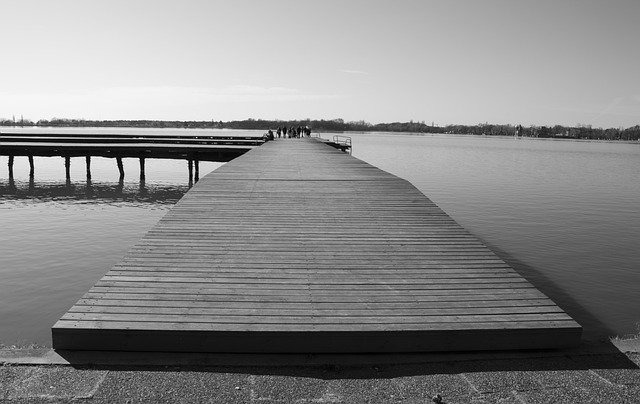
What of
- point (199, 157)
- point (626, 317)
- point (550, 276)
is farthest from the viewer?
point (199, 157)

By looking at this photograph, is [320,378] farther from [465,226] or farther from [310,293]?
[465,226]

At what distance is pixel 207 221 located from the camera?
8766mm

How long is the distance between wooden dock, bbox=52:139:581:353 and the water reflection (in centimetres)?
1868

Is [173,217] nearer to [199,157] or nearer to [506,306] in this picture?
[506,306]

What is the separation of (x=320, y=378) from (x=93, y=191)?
90.7 ft

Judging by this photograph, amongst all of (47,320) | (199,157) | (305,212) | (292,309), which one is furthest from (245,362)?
(199,157)

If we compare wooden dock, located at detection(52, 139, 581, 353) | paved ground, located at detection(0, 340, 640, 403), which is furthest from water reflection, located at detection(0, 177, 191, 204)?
paved ground, located at detection(0, 340, 640, 403)

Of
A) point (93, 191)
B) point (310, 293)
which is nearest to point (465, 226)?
point (310, 293)

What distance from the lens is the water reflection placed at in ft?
85.2

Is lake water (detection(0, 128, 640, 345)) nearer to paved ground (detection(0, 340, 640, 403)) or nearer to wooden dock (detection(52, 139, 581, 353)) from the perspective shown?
wooden dock (detection(52, 139, 581, 353))

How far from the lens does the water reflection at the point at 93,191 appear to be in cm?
2595

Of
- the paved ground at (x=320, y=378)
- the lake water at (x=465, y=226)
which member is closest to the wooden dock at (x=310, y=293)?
the paved ground at (x=320, y=378)

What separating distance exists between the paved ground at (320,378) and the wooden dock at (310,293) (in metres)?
0.14

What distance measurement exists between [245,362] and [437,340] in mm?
1898
